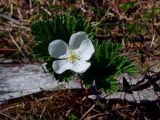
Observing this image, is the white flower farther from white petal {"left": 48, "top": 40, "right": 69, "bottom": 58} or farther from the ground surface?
the ground surface

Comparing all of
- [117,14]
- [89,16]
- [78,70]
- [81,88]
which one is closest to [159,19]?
[117,14]

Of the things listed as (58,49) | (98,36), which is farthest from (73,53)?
(98,36)

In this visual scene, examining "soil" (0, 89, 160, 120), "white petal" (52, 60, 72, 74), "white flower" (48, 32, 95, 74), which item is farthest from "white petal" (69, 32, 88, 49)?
"soil" (0, 89, 160, 120)

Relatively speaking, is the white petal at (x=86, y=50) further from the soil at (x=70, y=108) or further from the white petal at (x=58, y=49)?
the soil at (x=70, y=108)

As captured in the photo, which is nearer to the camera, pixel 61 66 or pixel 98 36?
pixel 61 66

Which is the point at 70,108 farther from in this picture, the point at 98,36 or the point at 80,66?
the point at 98,36

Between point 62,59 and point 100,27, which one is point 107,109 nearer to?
point 62,59
